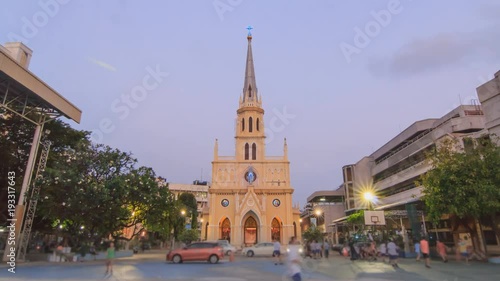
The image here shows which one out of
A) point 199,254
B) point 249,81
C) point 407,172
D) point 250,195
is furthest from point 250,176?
point 199,254

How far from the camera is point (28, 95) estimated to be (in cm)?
2088

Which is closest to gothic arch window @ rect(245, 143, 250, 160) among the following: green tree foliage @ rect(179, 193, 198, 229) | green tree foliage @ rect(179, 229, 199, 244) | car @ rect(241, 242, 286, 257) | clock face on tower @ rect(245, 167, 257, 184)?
clock face on tower @ rect(245, 167, 257, 184)

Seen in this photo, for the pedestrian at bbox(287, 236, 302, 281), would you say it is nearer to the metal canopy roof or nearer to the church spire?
the metal canopy roof

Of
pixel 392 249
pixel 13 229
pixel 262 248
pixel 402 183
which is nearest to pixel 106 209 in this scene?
pixel 13 229

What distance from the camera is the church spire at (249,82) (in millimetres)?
53041

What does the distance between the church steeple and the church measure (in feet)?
6.57

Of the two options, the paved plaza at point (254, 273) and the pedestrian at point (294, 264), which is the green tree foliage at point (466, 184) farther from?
the pedestrian at point (294, 264)

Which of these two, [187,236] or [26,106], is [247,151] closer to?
[187,236]

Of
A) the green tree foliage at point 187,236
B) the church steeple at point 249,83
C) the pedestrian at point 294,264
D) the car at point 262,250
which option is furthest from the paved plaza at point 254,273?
the church steeple at point 249,83

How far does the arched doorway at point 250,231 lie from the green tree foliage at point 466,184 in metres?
28.5

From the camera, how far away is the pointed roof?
5319cm

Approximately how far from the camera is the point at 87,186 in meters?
21.9

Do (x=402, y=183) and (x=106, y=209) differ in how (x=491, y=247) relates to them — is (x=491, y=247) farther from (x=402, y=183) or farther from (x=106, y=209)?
(x=106, y=209)

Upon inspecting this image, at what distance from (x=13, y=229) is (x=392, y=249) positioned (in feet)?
70.8
